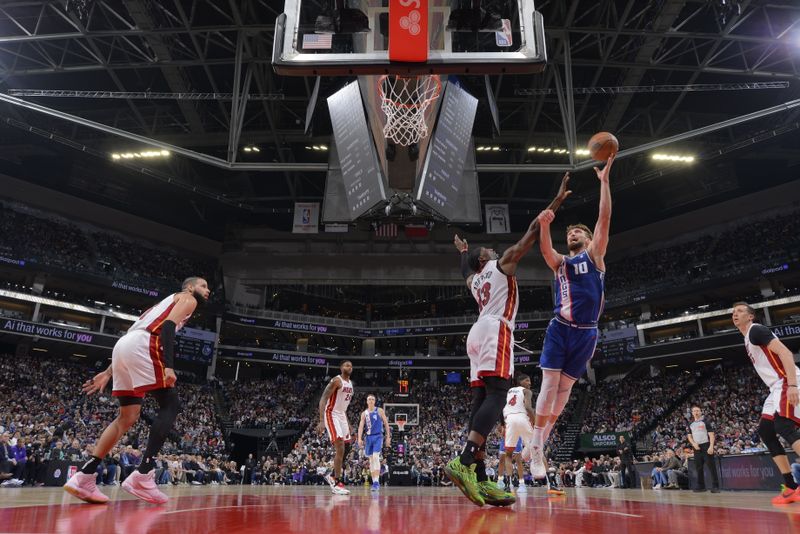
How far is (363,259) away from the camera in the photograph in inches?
1443

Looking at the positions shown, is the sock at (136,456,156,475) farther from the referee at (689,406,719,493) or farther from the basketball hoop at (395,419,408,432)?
the basketball hoop at (395,419,408,432)

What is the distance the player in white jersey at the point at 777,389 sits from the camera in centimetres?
550

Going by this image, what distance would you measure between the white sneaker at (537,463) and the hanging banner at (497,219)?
19.1 meters

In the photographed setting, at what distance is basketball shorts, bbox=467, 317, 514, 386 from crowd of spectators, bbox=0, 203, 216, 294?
29593mm

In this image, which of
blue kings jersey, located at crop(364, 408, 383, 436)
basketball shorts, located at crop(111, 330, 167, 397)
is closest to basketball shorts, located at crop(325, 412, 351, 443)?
blue kings jersey, located at crop(364, 408, 383, 436)

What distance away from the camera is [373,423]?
423 inches

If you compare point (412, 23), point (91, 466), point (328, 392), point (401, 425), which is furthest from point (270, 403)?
point (412, 23)

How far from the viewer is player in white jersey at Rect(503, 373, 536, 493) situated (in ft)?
29.4

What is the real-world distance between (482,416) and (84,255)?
31.9m

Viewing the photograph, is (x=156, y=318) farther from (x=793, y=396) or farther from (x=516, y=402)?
(x=516, y=402)

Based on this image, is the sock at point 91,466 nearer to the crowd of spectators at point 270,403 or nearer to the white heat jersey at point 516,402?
the white heat jersey at point 516,402

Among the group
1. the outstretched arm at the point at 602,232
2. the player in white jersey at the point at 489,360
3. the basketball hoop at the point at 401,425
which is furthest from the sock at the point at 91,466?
the basketball hoop at the point at 401,425

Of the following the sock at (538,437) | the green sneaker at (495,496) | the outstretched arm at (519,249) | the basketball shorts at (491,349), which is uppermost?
the outstretched arm at (519,249)

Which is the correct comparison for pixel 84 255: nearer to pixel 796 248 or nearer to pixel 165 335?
pixel 165 335
